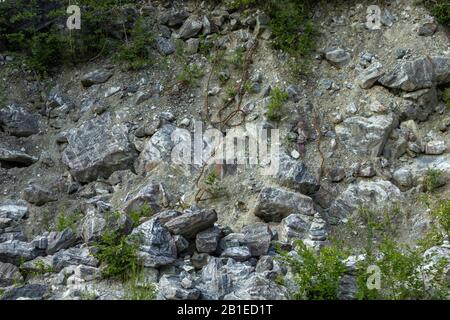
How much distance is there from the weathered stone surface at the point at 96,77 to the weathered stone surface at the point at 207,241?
4007mm

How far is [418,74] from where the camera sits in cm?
913

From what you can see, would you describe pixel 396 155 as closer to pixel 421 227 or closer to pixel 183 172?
pixel 421 227

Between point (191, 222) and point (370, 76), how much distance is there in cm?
373

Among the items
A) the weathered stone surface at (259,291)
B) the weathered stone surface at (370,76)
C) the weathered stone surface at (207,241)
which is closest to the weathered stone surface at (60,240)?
the weathered stone surface at (207,241)

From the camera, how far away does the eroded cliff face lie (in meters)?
7.16

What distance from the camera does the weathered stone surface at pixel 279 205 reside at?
316 inches

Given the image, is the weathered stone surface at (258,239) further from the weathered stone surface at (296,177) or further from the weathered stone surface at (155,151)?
the weathered stone surface at (155,151)

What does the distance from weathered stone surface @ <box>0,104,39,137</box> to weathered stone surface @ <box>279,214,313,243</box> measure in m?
4.35

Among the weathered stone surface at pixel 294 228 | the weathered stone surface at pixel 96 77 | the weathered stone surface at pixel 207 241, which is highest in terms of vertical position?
the weathered stone surface at pixel 96 77

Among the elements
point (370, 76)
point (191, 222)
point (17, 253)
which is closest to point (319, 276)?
point (191, 222)

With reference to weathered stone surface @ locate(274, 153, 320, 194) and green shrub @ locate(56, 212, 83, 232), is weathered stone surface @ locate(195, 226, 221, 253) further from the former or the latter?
green shrub @ locate(56, 212, 83, 232)

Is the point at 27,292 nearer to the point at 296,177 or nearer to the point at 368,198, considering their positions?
the point at 296,177
